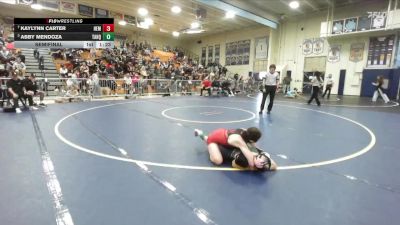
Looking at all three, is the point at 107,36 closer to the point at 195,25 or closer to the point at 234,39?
the point at 195,25

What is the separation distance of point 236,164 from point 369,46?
19208 mm

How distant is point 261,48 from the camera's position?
24.2 metres

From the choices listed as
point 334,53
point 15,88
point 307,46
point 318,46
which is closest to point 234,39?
point 307,46

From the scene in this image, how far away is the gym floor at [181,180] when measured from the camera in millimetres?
2416

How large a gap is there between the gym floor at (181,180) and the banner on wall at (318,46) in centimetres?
1661

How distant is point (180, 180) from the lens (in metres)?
3.17

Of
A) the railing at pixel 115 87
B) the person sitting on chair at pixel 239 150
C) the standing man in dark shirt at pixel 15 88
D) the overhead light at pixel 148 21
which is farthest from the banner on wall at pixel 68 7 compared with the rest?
the person sitting on chair at pixel 239 150

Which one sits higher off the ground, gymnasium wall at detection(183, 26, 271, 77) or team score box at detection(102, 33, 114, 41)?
gymnasium wall at detection(183, 26, 271, 77)

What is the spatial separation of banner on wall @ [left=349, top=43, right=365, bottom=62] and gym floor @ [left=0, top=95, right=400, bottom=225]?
15.3 metres

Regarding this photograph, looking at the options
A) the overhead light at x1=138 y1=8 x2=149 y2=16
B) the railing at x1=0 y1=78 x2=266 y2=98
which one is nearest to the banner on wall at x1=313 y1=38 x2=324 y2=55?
the railing at x1=0 y1=78 x2=266 y2=98

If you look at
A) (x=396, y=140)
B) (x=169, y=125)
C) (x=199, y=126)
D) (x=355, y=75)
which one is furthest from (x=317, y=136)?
(x=355, y=75)

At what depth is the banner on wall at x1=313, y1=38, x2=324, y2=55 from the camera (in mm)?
20359

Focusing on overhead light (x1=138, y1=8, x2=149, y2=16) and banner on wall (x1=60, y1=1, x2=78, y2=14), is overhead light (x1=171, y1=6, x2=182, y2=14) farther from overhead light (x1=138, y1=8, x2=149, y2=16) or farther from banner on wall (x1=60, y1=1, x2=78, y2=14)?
banner on wall (x1=60, y1=1, x2=78, y2=14)

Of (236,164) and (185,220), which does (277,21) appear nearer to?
(236,164)
